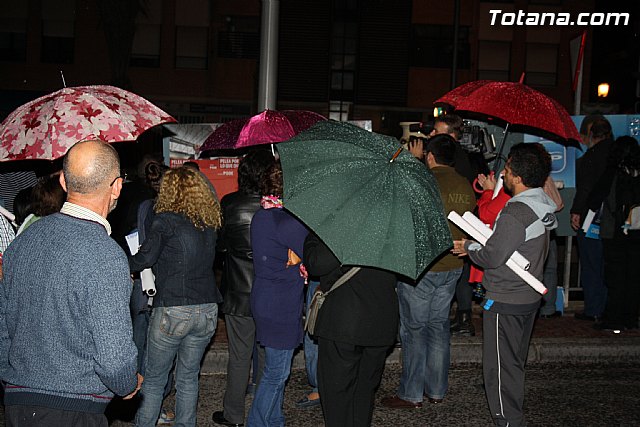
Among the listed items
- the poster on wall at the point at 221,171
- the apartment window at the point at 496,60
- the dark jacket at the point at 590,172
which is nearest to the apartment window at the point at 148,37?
the apartment window at the point at 496,60

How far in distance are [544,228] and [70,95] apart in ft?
12.2

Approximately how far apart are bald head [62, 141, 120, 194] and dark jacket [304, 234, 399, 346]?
67.9 inches

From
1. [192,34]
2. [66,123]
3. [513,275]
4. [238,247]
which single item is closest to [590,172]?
[513,275]

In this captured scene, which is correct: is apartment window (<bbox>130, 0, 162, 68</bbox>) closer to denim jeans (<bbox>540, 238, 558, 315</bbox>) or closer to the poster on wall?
the poster on wall

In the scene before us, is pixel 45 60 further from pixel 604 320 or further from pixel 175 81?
pixel 604 320

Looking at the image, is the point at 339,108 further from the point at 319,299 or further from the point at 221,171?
the point at 319,299

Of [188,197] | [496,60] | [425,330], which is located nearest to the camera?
[188,197]

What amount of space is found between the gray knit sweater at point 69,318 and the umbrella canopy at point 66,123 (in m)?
2.19

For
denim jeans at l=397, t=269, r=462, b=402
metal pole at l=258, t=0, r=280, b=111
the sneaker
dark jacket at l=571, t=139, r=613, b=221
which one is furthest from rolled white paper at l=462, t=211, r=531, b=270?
dark jacket at l=571, t=139, r=613, b=221

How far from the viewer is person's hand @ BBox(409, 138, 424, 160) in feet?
24.1

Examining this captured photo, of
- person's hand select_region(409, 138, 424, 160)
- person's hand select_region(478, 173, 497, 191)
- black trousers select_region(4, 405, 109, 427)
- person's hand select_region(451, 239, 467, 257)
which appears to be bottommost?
black trousers select_region(4, 405, 109, 427)

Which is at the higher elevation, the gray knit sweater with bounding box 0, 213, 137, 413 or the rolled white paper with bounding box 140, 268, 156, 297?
the gray knit sweater with bounding box 0, 213, 137, 413

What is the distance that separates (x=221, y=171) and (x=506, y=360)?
14.3ft

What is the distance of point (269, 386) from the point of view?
17.7 ft
